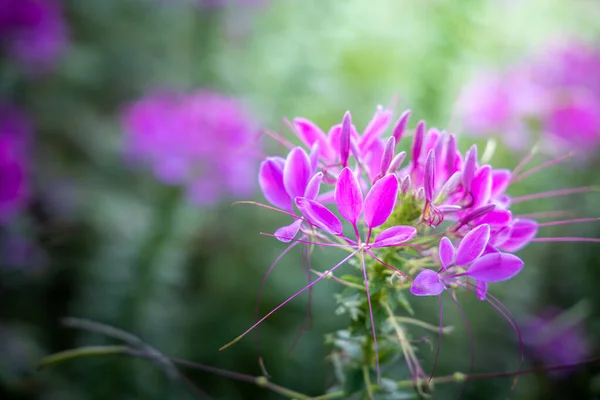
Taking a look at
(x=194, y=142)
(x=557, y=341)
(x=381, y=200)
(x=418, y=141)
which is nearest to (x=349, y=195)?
(x=381, y=200)

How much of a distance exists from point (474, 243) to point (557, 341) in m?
1.05

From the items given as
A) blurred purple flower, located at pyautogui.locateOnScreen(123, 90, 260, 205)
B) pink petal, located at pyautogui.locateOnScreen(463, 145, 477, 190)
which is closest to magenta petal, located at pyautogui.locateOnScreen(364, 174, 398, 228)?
pink petal, located at pyautogui.locateOnScreen(463, 145, 477, 190)

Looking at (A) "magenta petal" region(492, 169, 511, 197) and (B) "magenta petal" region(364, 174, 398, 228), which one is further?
(A) "magenta petal" region(492, 169, 511, 197)

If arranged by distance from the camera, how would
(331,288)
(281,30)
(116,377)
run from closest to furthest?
(116,377) → (331,288) → (281,30)

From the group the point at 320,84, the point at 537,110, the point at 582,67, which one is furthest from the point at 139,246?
the point at 582,67

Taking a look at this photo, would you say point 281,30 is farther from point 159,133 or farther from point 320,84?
point 159,133

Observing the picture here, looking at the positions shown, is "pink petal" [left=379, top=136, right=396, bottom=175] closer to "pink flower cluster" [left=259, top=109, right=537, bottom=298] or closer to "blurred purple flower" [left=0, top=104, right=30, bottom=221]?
"pink flower cluster" [left=259, top=109, right=537, bottom=298]

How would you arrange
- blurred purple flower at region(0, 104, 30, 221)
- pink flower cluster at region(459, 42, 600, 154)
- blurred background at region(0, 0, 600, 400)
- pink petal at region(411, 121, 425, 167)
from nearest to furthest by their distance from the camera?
pink petal at region(411, 121, 425, 167), blurred purple flower at region(0, 104, 30, 221), blurred background at region(0, 0, 600, 400), pink flower cluster at region(459, 42, 600, 154)

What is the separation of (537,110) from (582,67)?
24 centimetres

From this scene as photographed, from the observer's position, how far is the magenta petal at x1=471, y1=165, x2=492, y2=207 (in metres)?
0.56

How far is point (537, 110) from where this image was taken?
4.92 ft

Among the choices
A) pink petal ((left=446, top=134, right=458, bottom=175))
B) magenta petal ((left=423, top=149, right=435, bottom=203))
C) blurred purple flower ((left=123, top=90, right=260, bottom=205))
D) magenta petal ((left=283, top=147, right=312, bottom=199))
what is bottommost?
magenta petal ((left=283, top=147, right=312, bottom=199))

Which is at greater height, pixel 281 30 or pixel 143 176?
pixel 281 30

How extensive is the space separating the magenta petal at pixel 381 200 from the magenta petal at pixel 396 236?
0.06 feet
